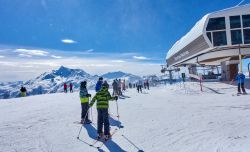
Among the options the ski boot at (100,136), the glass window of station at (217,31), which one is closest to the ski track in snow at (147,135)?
the ski boot at (100,136)

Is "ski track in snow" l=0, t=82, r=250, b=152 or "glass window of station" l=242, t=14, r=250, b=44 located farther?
"glass window of station" l=242, t=14, r=250, b=44

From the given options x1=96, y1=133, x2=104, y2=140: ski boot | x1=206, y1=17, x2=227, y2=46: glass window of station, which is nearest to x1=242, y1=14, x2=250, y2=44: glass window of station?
x1=206, y1=17, x2=227, y2=46: glass window of station

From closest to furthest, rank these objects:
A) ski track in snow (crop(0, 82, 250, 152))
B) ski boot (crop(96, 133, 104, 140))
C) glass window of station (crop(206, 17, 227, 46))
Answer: ski track in snow (crop(0, 82, 250, 152)), ski boot (crop(96, 133, 104, 140)), glass window of station (crop(206, 17, 227, 46))

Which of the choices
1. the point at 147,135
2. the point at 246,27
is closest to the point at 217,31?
the point at 246,27

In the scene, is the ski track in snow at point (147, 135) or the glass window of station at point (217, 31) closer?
the ski track in snow at point (147, 135)

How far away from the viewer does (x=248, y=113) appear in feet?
41.5

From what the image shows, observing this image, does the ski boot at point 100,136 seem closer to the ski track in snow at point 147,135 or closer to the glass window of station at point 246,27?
the ski track in snow at point 147,135

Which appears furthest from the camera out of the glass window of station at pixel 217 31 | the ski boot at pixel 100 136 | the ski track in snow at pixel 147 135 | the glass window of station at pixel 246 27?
the glass window of station at pixel 217 31

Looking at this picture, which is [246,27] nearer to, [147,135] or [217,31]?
[217,31]

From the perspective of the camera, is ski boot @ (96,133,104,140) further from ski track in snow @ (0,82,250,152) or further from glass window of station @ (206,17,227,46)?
glass window of station @ (206,17,227,46)

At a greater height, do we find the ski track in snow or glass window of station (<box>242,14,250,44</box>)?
glass window of station (<box>242,14,250,44</box>)

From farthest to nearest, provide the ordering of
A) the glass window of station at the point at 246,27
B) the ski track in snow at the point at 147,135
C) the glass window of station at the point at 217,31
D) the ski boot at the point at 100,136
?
the glass window of station at the point at 217,31 < the glass window of station at the point at 246,27 < the ski boot at the point at 100,136 < the ski track in snow at the point at 147,135

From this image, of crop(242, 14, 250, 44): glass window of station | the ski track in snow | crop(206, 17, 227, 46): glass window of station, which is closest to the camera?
the ski track in snow

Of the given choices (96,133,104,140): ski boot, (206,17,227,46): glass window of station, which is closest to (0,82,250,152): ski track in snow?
(96,133,104,140): ski boot
